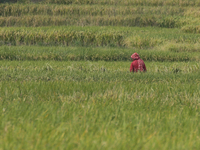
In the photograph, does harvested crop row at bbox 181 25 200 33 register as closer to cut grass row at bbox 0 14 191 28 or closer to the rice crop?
cut grass row at bbox 0 14 191 28

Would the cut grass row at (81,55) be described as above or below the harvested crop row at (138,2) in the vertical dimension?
below

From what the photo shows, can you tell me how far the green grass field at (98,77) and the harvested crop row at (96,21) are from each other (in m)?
0.07

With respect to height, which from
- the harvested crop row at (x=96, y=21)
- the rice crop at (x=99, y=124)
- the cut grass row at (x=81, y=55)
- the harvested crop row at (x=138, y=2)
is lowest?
the cut grass row at (x=81, y=55)

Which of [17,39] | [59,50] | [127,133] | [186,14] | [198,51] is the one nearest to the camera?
[127,133]

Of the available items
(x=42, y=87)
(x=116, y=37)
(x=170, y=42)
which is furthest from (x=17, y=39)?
(x=42, y=87)

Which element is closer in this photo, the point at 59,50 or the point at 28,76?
the point at 28,76

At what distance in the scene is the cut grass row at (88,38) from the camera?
17.2 meters

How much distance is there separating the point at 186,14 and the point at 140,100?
67.8ft

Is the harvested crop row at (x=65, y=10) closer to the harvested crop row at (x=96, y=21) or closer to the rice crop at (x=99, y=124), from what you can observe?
the harvested crop row at (x=96, y=21)

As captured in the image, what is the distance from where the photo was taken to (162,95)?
4.88m

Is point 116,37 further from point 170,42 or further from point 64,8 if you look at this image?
point 64,8

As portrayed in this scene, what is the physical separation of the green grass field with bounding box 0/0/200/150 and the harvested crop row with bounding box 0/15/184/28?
2.8 inches

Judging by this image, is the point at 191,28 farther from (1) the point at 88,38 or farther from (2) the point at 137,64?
(2) the point at 137,64

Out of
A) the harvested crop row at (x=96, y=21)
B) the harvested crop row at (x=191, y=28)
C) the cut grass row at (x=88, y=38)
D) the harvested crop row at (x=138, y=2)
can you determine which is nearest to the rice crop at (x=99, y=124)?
the cut grass row at (x=88, y=38)
